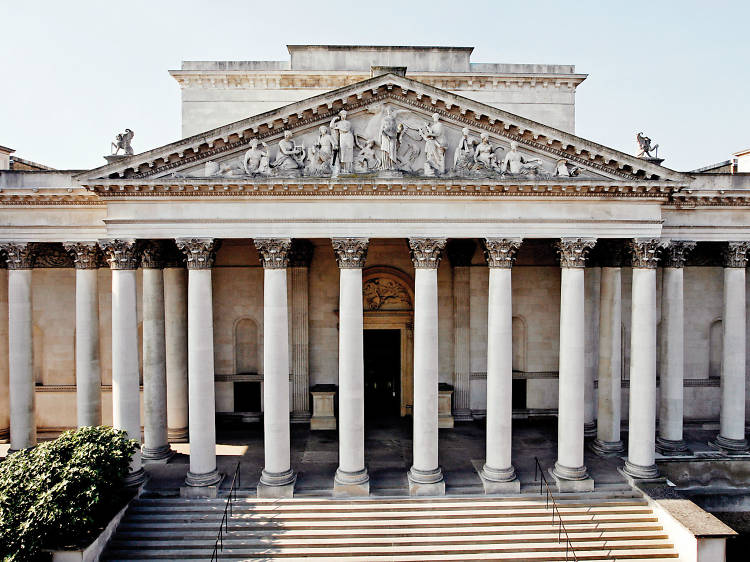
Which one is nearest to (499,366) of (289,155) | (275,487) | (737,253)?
(275,487)

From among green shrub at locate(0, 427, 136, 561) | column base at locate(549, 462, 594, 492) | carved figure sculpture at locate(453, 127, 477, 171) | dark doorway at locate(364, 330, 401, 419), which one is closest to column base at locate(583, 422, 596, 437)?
column base at locate(549, 462, 594, 492)

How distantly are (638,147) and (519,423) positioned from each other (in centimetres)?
1373

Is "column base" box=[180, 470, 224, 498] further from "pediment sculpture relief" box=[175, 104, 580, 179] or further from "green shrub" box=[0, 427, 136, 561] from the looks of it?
"pediment sculpture relief" box=[175, 104, 580, 179]

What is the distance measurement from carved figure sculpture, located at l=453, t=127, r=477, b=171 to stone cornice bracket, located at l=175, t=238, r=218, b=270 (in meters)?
8.89

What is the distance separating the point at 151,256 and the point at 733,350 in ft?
77.1

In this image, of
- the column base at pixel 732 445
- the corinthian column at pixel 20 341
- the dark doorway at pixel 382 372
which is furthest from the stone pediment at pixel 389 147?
the column base at pixel 732 445

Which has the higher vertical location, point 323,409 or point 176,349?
point 176,349

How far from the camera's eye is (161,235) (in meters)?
17.3

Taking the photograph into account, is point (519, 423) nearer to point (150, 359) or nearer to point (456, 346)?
point (456, 346)

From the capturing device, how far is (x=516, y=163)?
17.3 metres

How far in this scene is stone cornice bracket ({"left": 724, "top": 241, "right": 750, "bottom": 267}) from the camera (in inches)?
779

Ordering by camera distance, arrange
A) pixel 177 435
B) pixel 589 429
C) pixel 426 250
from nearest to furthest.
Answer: pixel 426 250 → pixel 177 435 → pixel 589 429

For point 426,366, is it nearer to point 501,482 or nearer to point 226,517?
point 501,482

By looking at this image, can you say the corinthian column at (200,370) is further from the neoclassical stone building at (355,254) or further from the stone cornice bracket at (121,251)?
the stone cornice bracket at (121,251)
